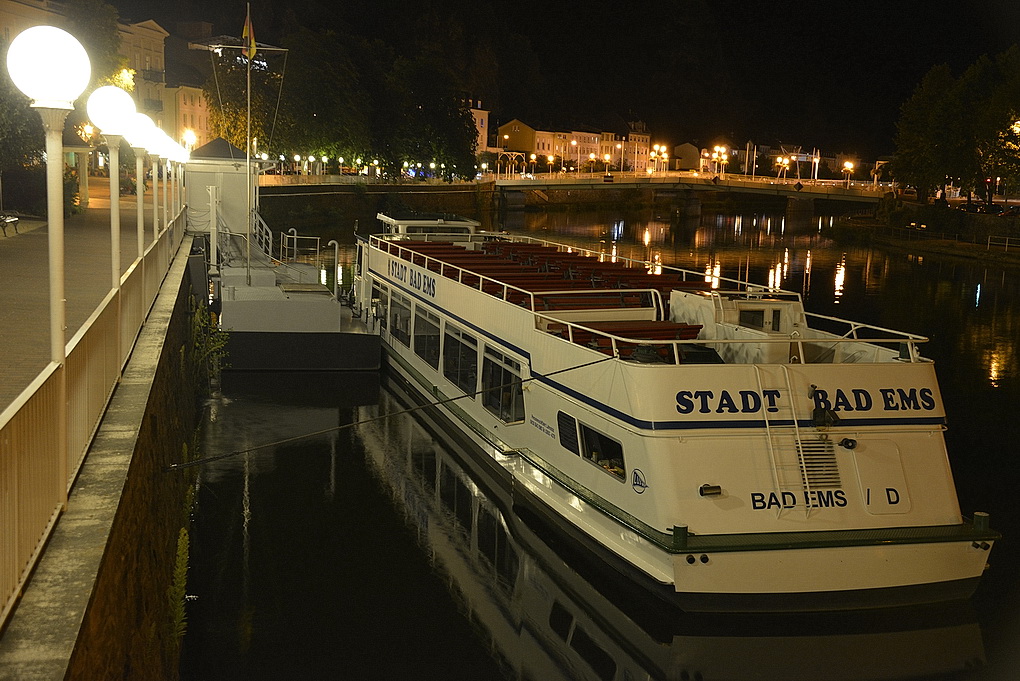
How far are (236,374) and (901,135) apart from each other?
70.5 m

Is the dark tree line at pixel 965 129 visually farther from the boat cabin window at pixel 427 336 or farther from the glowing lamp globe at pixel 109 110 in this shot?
the glowing lamp globe at pixel 109 110

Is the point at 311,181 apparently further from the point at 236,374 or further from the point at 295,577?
the point at 295,577

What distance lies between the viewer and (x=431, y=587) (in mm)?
13406

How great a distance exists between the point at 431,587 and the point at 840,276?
4737cm

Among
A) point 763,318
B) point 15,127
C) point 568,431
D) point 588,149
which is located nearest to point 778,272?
point 15,127

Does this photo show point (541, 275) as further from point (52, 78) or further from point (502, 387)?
point (52, 78)

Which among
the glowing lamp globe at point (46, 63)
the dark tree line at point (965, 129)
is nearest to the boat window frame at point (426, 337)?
the glowing lamp globe at point (46, 63)

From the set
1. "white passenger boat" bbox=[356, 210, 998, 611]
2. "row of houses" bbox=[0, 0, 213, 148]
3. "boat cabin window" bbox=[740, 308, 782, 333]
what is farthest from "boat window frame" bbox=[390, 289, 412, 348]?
"row of houses" bbox=[0, 0, 213, 148]

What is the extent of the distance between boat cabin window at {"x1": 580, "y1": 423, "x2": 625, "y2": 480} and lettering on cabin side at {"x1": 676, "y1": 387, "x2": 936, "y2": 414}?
4.17 ft

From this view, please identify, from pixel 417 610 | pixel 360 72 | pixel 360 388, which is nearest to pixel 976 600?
pixel 417 610

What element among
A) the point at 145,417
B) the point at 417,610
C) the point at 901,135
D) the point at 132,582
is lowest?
the point at 417,610

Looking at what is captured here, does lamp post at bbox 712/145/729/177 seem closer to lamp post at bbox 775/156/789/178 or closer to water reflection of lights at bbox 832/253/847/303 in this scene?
lamp post at bbox 775/156/789/178

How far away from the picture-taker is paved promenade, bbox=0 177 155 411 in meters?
11.8

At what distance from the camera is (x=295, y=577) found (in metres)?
13.4
